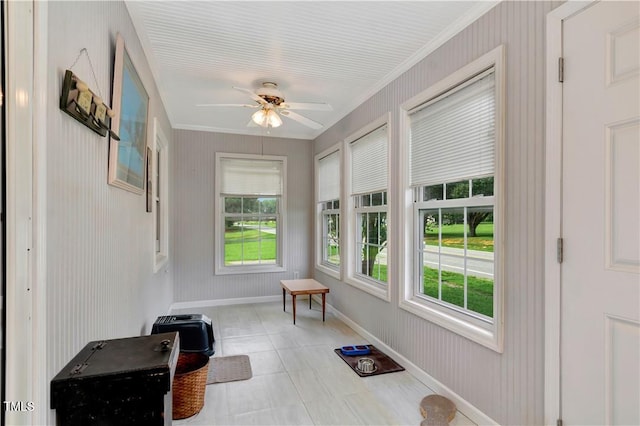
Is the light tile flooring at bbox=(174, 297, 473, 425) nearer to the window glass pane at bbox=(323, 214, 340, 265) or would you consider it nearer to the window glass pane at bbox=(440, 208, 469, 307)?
the window glass pane at bbox=(440, 208, 469, 307)

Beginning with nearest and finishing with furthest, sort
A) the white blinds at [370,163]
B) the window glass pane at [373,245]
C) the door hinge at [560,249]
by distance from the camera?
the door hinge at [560,249], the white blinds at [370,163], the window glass pane at [373,245]

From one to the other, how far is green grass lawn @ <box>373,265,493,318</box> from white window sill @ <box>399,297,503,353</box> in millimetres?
108

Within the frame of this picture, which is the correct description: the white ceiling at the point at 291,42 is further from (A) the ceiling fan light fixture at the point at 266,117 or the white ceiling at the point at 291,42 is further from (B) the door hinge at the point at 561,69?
(B) the door hinge at the point at 561,69

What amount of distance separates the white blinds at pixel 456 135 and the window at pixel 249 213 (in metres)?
2.95

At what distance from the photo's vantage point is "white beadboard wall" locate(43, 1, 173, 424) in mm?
1131

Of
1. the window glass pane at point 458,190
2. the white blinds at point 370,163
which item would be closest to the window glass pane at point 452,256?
the window glass pane at point 458,190

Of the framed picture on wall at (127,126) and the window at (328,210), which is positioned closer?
the framed picture on wall at (127,126)

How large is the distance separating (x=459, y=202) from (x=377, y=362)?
5.32 feet

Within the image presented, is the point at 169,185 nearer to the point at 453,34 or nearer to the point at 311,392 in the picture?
the point at 311,392

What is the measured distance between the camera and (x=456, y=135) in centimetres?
240

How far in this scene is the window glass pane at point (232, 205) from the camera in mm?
5188

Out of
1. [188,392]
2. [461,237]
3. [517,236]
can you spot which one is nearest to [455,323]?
[461,237]

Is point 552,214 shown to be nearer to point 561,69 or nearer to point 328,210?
point 561,69

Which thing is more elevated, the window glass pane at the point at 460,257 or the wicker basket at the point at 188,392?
the window glass pane at the point at 460,257
